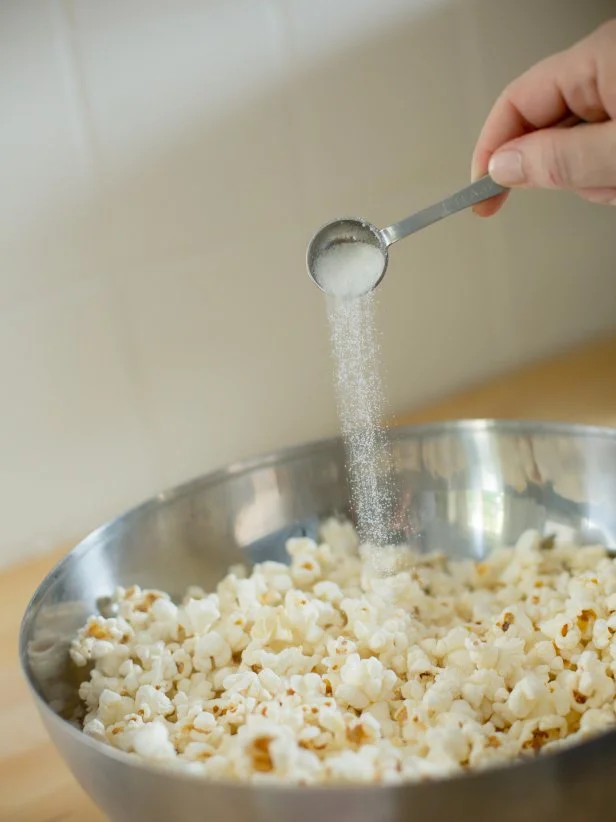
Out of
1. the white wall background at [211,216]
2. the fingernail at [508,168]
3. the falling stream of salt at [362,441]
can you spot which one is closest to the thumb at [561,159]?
the fingernail at [508,168]

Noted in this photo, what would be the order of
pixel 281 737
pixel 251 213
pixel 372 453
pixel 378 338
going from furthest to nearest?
pixel 378 338
pixel 251 213
pixel 372 453
pixel 281 737

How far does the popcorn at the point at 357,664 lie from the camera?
625 mm

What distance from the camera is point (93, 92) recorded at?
1.11m

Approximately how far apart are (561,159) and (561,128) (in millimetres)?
57

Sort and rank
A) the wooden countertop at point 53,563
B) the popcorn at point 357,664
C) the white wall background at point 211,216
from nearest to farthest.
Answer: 1. the popcorn at point 357,664
2. the wooden countertop at point 53,563
3. the white wall background at point 211,216

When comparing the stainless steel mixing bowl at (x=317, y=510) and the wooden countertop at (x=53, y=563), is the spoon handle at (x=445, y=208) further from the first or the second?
the wooden countertop at (x=53, y=563)

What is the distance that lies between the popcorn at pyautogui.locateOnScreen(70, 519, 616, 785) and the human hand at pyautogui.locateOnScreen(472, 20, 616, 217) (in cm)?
33

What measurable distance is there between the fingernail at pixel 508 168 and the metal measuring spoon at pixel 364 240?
0.02m

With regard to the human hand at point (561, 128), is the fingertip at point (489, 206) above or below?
below

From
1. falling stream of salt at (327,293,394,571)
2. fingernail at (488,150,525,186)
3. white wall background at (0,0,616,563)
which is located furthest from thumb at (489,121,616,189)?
white wall background at (0,0,616,563)

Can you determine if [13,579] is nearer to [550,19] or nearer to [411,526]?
[411,526]

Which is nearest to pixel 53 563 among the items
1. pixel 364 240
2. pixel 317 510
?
pixel 317 510

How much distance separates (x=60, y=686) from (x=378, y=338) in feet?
2.30

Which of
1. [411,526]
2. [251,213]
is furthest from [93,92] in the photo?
[411,526]
